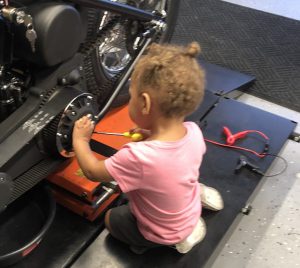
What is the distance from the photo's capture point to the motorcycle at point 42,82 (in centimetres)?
98

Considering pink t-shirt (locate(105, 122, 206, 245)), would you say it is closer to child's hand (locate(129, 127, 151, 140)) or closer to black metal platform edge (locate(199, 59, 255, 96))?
child's hand (locate(129, 127, 151, 140))

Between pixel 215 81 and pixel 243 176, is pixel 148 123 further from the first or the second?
pixel 215 81

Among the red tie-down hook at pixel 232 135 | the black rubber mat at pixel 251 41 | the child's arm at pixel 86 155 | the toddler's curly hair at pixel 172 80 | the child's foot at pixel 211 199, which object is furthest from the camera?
the black rubber mat at pixel 251 41

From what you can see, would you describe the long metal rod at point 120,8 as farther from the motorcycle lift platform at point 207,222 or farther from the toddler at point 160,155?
the motorcycle lift platform at point 207,222

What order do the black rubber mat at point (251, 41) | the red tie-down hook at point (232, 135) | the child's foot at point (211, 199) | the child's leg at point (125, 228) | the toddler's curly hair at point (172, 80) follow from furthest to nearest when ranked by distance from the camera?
the black rubber mat at point (251, 41)
the red tie-down hook at point (232, 135)
the child's foot at point (211, 199)
the child's leg at point (125, 228)
the toddler's curly hair at point (172, 80)

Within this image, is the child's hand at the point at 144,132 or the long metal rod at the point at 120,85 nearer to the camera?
the child's hand at the point at 144,132

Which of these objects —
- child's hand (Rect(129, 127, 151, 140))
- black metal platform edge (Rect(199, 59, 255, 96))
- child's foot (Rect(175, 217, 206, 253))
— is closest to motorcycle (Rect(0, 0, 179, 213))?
child's hand (Rect(129, 127, 151, 140))

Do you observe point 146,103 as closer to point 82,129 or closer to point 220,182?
point 82,129

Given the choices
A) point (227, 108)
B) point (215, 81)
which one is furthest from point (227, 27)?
point (227, 108)

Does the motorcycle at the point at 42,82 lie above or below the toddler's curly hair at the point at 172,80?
below

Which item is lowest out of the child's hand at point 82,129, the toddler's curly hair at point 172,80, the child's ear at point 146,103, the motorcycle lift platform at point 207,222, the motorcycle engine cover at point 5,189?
the motorcycle lift platform at point 207,222

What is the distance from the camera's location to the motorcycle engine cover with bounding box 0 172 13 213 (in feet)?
3.19

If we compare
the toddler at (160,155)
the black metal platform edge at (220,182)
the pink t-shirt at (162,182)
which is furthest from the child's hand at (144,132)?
the black metal platform edge at (220,182)

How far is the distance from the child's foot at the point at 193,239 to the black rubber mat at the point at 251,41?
0.99 metres
